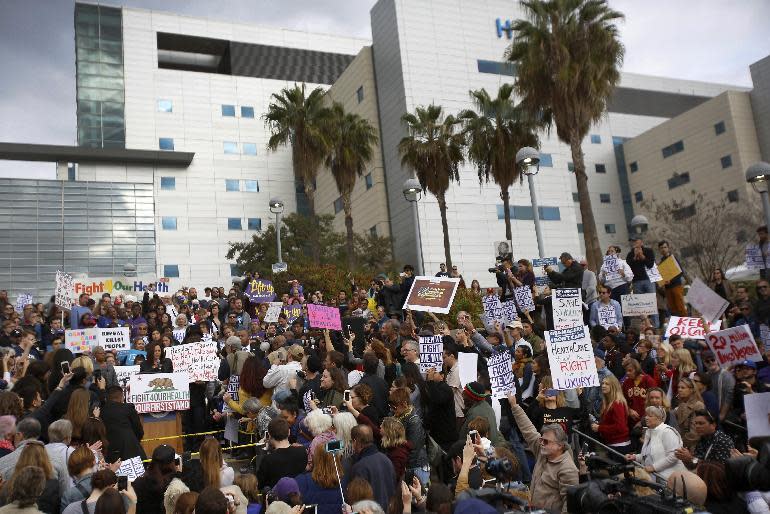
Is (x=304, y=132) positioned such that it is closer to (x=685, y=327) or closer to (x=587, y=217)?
(x=587, y=217)

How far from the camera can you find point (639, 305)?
1630 centimetres

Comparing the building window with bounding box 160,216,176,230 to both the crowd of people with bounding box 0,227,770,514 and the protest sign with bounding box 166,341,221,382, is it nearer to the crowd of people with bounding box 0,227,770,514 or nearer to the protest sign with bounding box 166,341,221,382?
the crowd of people with bounding box 0,227,770,514

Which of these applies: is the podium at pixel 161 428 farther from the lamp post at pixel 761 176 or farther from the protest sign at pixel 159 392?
the lamp post at pixel 761 176

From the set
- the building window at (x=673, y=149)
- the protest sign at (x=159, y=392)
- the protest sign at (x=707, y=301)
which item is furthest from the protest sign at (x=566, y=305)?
the building window at (x=673, y=149)

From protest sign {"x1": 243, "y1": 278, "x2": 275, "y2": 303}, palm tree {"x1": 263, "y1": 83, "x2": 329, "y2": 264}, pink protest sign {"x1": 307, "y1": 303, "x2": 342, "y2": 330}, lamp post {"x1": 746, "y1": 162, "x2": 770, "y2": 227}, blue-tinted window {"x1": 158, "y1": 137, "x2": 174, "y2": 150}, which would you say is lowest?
pink protest sign {"x1": 307, "y1": 303, "x2": 342, "y2": 330}

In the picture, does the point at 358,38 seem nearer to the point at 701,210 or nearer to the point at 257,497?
the point at 701,210

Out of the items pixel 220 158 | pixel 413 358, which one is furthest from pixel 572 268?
pixel 220 158

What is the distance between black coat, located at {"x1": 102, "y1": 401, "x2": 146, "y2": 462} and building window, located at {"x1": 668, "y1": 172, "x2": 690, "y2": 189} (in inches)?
2497

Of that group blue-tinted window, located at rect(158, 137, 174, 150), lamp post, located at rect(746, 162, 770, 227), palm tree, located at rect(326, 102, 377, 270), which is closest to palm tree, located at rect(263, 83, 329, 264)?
palm tree, located at rect(326, 102, 377, 270)

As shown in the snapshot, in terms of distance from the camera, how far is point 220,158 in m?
65.6

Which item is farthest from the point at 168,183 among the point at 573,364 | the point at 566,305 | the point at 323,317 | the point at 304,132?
the point at 573,364

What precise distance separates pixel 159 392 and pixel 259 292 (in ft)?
35.2

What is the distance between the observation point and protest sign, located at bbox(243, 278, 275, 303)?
2228 centimetres

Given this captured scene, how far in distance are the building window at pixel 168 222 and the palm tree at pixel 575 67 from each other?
41.7 metres
